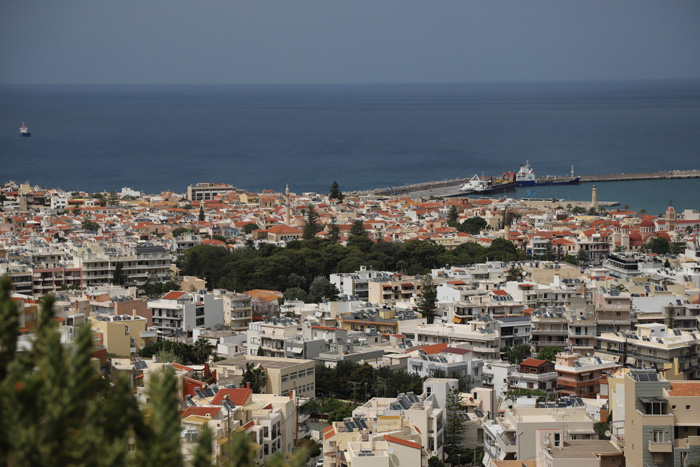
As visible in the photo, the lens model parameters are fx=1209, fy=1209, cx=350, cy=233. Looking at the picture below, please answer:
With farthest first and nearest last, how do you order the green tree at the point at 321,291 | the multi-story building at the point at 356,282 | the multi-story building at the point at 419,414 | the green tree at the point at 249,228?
1. the green tree at the point at 249,228
2. the multi-story building at the point at 356,282
3. the green tree at the point at 321,291
4. the multi-story building at the point at 419,414

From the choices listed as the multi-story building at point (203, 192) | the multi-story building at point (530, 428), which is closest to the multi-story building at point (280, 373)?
the multi-story building at point (530, 428)

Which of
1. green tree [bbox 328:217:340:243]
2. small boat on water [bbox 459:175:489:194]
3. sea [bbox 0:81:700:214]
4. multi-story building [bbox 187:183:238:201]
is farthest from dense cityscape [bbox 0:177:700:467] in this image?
sea [bbox 0:81:700:214]

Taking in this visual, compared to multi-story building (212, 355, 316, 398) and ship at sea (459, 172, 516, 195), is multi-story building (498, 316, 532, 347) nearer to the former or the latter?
multi-story building (212, 355, 316, 398)

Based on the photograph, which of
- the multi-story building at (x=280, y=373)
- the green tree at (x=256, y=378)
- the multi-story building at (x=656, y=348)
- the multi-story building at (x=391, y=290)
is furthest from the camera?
the multi-story building at (x=391, y=290)

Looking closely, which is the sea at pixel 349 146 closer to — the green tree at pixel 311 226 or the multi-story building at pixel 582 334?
the green tree at pixel 311 226

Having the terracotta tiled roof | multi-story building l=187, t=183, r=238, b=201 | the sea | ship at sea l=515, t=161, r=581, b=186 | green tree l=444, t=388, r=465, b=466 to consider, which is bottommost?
green tree l=444, t=388, r=465, b=466
